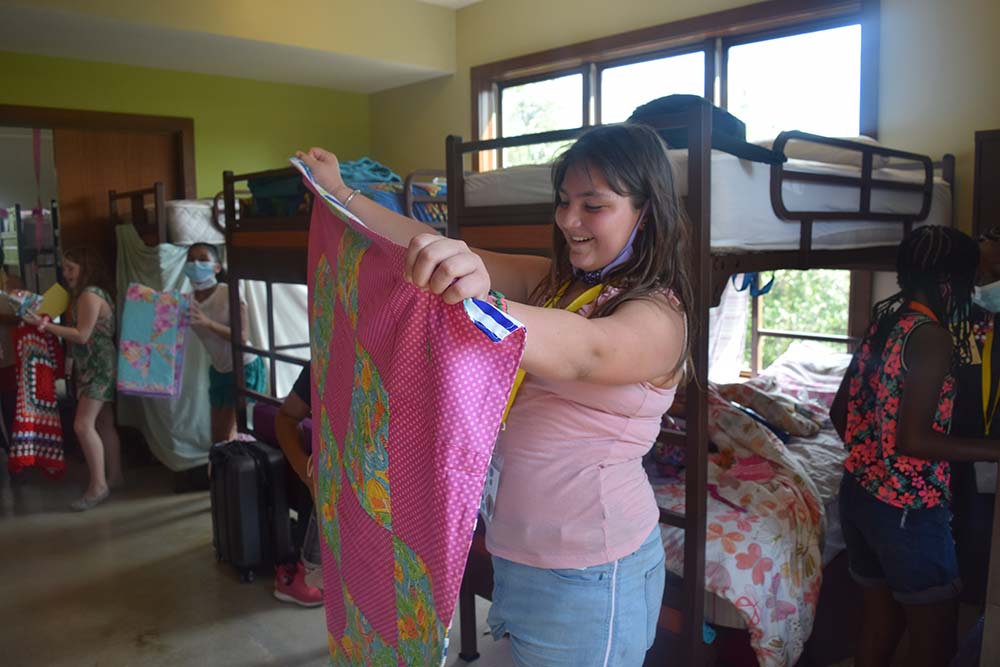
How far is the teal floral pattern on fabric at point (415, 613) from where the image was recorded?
39.9 inches

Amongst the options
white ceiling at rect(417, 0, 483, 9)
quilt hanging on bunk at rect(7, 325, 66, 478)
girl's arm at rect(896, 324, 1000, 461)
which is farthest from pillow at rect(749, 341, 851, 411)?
quilt hanging on bunk at rect(7, 325, 66, 478)

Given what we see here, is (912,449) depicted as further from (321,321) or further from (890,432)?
(321,321)

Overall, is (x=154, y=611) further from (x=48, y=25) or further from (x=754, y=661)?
(x=48, y=25)

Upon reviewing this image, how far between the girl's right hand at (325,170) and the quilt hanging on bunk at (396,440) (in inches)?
5.1

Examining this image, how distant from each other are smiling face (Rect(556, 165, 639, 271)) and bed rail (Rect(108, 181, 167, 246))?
4025 mm

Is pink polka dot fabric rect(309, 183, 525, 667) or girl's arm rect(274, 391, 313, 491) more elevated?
pink polka dot fabric rect(309, 183, 525, 667)

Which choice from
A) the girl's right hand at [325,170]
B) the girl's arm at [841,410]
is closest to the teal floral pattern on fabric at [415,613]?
the girl's right hand at [325,170]

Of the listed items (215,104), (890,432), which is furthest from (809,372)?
(215,104)

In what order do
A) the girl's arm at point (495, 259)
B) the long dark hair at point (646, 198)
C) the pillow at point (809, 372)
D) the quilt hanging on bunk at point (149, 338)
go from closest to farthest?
1. the long dark hair at point (646, 198)
2. the girl's arm at point (495, 259)
3. the pillow at point (809, 372)
4. the quilt hanging on bunk at point (149, 338)

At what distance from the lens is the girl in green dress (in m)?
4.29

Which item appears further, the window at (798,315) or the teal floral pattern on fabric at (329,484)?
the window at (798,315)

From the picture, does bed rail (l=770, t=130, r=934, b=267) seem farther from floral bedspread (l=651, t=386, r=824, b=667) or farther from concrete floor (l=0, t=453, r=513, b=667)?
concrete floor (l=0, t=453, r=513, b=667)

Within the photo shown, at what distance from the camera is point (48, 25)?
4.51m

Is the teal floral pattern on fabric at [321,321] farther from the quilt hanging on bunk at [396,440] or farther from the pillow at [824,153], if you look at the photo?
the pillow at [824,153]
